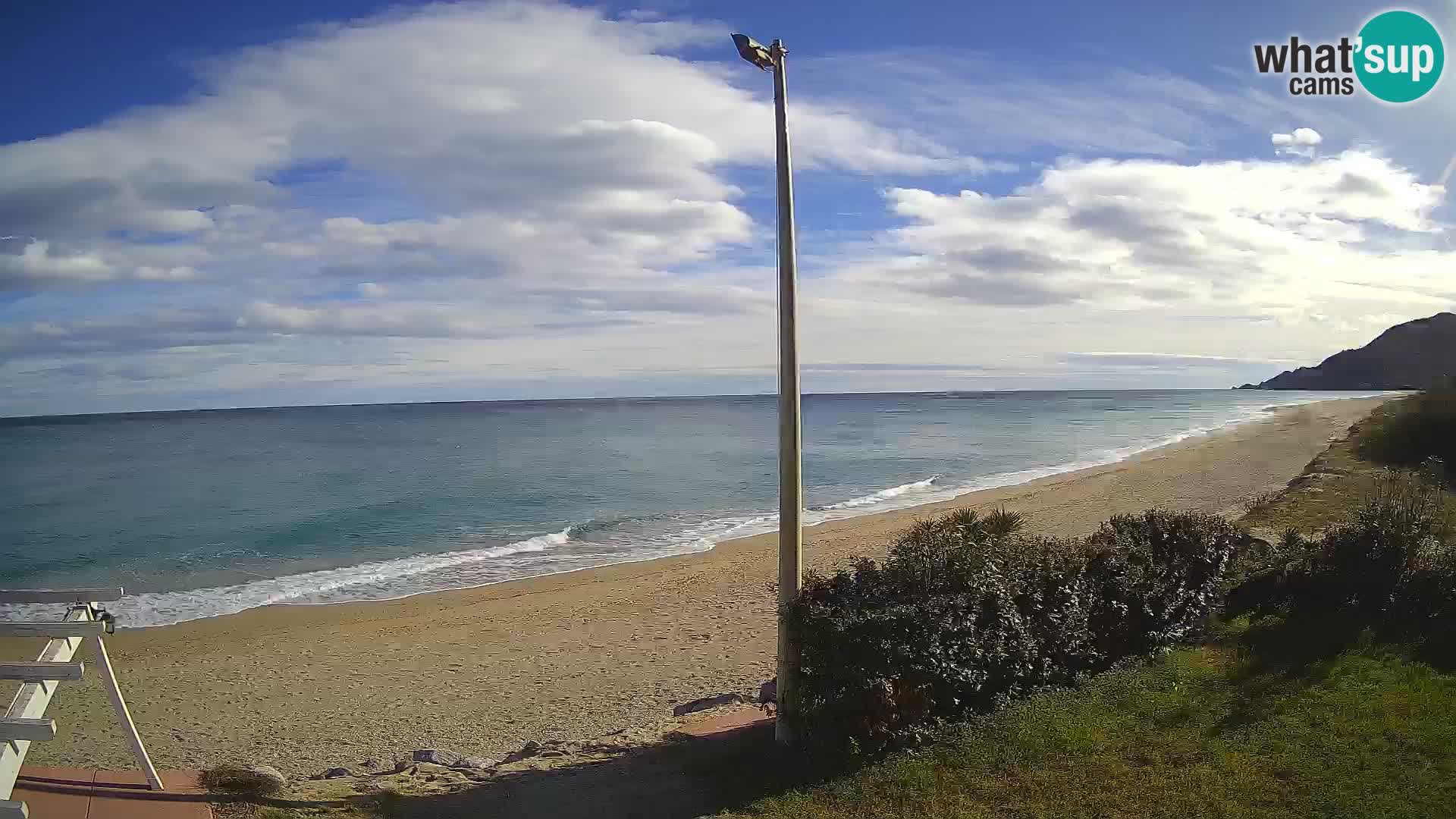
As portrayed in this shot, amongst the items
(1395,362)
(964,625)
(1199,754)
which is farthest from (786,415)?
(1395,362)

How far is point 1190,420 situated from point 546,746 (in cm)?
8409

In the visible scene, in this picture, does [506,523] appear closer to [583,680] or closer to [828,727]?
[583,680]

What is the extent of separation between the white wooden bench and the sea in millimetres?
12434

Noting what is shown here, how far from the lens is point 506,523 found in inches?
1121

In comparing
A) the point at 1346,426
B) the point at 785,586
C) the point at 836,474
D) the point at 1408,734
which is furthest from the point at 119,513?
the point at 1346,426

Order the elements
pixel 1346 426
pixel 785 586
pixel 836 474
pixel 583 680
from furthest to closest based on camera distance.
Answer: pixel 1346 426 → pixel 836 474 → pixel 583 680 → pixel 785 586

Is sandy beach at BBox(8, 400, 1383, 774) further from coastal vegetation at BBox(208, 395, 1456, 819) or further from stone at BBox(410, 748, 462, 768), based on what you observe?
stone at BBox(410, 748, 462, 768)

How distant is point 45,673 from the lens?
4.96 m

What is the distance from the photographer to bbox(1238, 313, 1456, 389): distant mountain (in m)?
94.6

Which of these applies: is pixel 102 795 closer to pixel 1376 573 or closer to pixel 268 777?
pixel 268 777

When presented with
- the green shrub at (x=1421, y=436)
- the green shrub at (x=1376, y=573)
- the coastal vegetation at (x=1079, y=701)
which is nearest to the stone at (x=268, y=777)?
the coastal vegetation at (x=1079, y=701)

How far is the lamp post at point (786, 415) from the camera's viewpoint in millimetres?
6656

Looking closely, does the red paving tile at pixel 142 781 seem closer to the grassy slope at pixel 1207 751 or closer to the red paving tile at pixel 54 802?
the red paving tile at pixel 54 802

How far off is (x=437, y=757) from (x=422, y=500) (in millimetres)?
28522
